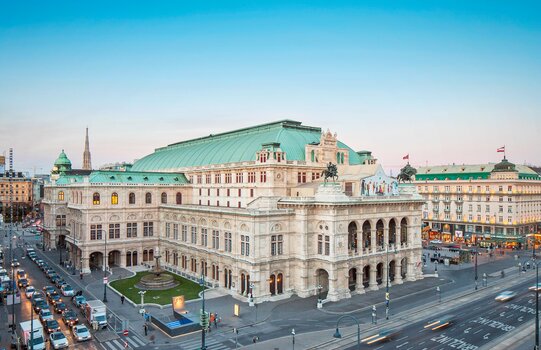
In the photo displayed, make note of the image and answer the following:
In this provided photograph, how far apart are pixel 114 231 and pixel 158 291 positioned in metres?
26.6

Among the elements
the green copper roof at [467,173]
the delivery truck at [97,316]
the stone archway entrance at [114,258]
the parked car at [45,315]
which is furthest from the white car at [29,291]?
the green copper roof at [467,173]

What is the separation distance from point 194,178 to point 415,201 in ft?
166

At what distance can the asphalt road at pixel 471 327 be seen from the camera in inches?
1970

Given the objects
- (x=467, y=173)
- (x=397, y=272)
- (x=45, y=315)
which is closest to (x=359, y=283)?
(x=397, y=272)

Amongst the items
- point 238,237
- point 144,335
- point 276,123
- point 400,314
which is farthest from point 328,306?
point 276,123

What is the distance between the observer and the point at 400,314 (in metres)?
61.6

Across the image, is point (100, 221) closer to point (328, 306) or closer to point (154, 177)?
point (154, 177)

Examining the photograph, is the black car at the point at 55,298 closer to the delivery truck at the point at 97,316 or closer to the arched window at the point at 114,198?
the delivery truck at the point at 97,316

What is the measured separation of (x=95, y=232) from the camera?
9262 cm

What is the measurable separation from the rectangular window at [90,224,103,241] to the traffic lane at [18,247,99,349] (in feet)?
38.3

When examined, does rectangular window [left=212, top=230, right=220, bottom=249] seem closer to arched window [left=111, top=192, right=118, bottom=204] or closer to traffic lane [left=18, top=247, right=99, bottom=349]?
traffic lane [left=18, top=247, right=99, bottom=349]

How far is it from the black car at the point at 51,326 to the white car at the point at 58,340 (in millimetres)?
3701

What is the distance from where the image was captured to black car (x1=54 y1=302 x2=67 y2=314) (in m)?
62.5

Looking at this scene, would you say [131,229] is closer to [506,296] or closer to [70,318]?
[70,318]
